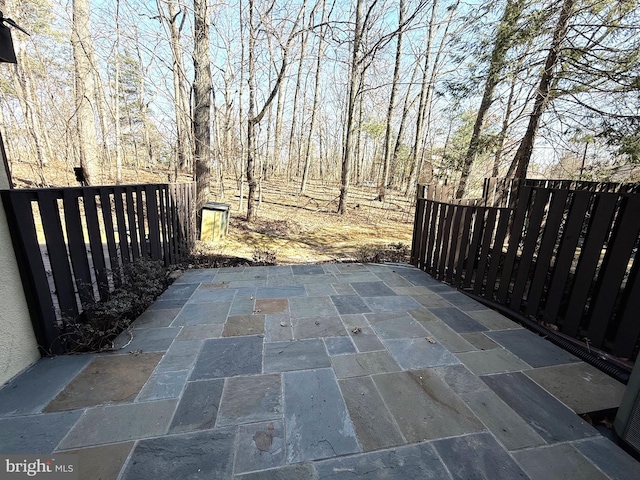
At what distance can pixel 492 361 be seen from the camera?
6.91 ft

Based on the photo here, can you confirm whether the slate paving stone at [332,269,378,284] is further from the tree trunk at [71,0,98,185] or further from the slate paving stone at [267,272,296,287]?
the tree trunk at [71,0,98,185]

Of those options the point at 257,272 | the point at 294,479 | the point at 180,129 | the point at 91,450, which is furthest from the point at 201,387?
the point at 180,129

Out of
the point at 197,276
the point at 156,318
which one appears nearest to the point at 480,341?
the point at 156,318

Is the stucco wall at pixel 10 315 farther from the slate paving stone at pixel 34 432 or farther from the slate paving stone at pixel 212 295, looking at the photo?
the slate paving stone at pixel 212 295

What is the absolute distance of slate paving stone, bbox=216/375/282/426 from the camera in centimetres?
156

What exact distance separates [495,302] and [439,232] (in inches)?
46.2

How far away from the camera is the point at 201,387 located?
1.79 m

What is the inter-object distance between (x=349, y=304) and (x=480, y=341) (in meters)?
1.28

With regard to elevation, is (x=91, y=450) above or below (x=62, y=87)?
below

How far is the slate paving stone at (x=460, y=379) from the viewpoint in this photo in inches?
71.7

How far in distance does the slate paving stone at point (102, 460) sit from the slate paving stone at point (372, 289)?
2.48m

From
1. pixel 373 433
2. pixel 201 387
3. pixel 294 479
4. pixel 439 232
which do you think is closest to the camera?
pixel 294 479

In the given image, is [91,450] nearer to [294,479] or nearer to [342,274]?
[294,479]

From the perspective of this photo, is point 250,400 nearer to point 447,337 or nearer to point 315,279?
point 447,337
